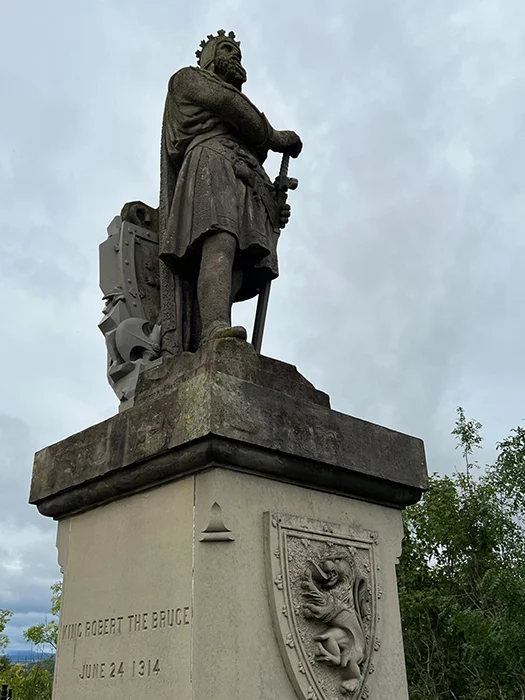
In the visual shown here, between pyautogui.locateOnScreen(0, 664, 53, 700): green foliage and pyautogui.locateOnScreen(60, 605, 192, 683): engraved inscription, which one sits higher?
pyautogui.locateOnScreen(0, 664, 53, 700): green foliage

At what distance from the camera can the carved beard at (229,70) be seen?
5242 mm

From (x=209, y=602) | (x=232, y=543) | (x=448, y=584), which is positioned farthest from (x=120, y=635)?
(x=448, y=584)

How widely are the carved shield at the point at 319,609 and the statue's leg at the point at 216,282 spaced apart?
4.13 feet

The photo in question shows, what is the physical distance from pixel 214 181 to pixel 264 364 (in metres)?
1.28

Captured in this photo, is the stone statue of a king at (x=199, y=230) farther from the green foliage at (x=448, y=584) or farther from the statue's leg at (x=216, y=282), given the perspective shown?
the green foliage at (x=448, y=584)

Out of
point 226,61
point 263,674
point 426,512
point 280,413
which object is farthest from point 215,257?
point 426,512

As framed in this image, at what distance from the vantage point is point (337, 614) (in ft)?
12.7

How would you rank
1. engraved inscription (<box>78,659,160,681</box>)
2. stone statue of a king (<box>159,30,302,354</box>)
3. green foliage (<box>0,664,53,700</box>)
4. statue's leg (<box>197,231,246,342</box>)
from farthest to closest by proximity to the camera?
1. green foliage (<box>0,664,53,700</box>)
2. stone statue of a king (<box>159,30,302,354</box>)
3. statue's leg (<box>197,231,246,342</box>)
4. engraved inscription (<box>78,659,160,681</box>)

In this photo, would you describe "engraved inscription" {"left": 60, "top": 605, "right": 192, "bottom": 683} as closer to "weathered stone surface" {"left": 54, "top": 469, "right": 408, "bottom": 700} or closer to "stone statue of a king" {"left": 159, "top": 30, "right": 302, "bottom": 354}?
"weathered stone surface" {"left": 54, "top": 469, "right": 408, "bottom": 700}

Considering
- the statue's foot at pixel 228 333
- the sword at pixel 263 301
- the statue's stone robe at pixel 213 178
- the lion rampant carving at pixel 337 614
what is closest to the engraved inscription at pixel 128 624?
the lion rampant carving at pixel 337 614

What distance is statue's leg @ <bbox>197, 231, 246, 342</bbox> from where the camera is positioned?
4.50 m

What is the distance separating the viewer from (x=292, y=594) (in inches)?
148

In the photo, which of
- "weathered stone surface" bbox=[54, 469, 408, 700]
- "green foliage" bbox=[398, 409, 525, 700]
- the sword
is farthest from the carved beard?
"green foliage" bbox=[398, 409, 525, 700]

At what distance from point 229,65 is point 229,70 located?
0.04 m
